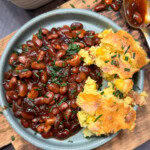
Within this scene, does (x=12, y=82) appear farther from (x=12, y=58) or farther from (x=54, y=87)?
(x=54, y=87)

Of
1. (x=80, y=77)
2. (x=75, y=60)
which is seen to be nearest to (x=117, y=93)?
(x=80, y=77)

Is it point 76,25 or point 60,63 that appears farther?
point 76,25

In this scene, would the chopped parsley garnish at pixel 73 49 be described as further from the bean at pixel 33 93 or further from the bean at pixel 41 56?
the bean at pixel 33 93

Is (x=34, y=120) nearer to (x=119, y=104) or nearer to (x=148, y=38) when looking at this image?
(x=119, y=104)

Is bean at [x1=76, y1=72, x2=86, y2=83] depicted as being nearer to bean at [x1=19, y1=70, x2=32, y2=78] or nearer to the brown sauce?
bean at [x1=19, y1=70, x2=32, y2=78]

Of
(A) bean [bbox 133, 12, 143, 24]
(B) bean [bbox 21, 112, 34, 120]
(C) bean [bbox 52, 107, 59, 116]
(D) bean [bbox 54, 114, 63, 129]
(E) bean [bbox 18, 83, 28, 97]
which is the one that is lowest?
(D) bean [bbox 54, 114, 63, 129]

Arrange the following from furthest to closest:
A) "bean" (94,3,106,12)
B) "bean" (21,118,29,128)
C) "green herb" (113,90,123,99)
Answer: "bean" (94,3,106,12), "bean" (21,118,29,128), "green herb" (113,90,123,99)

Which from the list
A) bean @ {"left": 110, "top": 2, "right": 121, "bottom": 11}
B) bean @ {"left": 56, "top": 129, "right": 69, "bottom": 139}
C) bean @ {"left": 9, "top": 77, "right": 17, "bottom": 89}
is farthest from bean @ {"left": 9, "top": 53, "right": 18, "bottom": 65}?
bean @ {"left": 110, "top": 2, "right": 121, "bottom": 11}

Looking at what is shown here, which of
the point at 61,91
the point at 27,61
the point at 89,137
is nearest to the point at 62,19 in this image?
the point at 27,61

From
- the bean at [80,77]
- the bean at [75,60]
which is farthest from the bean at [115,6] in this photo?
the bean at [80,77]
